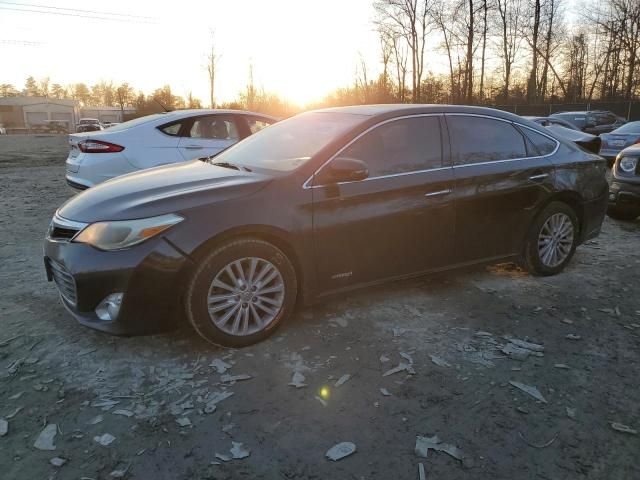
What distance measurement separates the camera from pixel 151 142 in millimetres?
6715

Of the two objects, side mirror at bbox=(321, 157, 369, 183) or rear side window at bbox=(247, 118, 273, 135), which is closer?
side mirror at bbox=(321, 157, 369, 183)

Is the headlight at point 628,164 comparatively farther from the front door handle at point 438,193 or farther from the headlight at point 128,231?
the headlight at point 128,231

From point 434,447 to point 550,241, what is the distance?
305 centimetres

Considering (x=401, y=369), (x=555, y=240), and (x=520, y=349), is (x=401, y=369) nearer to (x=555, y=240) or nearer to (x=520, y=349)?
(x=520, y=349)

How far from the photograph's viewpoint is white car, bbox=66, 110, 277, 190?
650 cm

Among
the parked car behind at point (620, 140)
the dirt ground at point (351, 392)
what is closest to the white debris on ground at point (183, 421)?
the dirt ground at point (351, 392)

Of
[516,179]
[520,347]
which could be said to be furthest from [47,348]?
[516,179]

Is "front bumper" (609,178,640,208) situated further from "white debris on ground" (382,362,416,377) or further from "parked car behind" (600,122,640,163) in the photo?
"parked car behind" (600,122,640,163)

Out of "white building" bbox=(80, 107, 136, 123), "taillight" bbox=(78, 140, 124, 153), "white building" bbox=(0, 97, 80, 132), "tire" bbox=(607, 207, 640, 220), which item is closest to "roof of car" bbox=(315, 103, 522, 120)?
"taillight" bbox=(78, 140, 124, 153)

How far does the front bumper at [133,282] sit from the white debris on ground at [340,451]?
136cm

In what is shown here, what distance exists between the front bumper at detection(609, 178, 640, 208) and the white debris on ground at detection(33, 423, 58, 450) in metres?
A: 7.01

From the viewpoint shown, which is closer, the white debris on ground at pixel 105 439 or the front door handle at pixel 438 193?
the white debris on ground at pixel 105 439

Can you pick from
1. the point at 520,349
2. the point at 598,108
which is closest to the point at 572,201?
the point at 520,349

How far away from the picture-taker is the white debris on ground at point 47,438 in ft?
7.98
